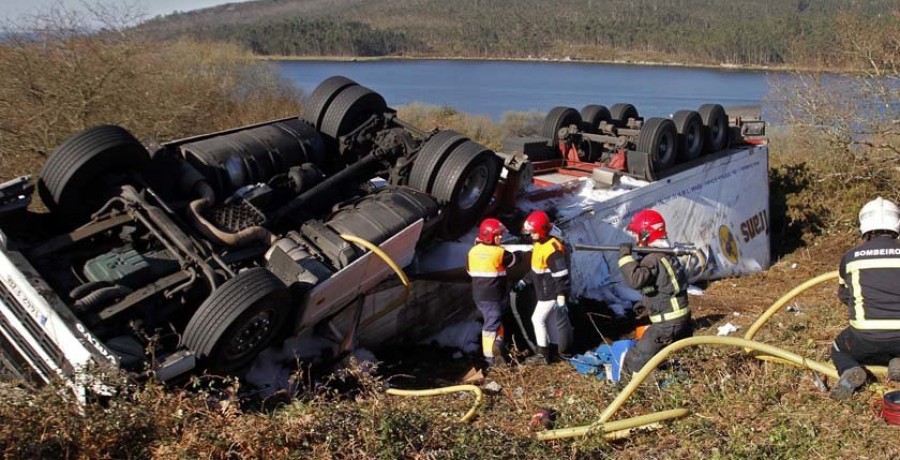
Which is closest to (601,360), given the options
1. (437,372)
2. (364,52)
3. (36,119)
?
(437,372)

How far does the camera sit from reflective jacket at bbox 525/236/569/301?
221 inches

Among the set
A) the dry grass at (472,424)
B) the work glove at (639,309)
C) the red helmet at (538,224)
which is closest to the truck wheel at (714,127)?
the work glove at (639,309)

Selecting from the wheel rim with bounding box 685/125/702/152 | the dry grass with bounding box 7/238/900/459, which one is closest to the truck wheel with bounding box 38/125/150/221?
the dry grass with bounding box 7/238/900/459

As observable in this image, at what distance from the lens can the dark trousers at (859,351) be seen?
3729 millimetres

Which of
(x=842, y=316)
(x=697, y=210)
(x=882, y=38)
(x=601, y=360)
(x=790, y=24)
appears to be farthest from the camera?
(x=790, y=24)

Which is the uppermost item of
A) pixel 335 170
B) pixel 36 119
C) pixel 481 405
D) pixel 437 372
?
pixel 36 119

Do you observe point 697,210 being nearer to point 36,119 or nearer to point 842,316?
point 842,316

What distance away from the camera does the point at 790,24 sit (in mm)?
73812

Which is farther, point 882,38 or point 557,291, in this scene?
point 882,38

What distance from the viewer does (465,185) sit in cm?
650

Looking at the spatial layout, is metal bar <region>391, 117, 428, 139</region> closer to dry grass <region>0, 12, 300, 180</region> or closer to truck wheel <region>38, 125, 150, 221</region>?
truck wheel <region>38, 125, 150, 221</region>

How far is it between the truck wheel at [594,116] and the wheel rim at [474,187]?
3.82 metres

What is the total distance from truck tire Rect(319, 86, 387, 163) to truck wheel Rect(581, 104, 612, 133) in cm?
389

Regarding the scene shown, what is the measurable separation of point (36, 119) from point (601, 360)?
31.1 ft
